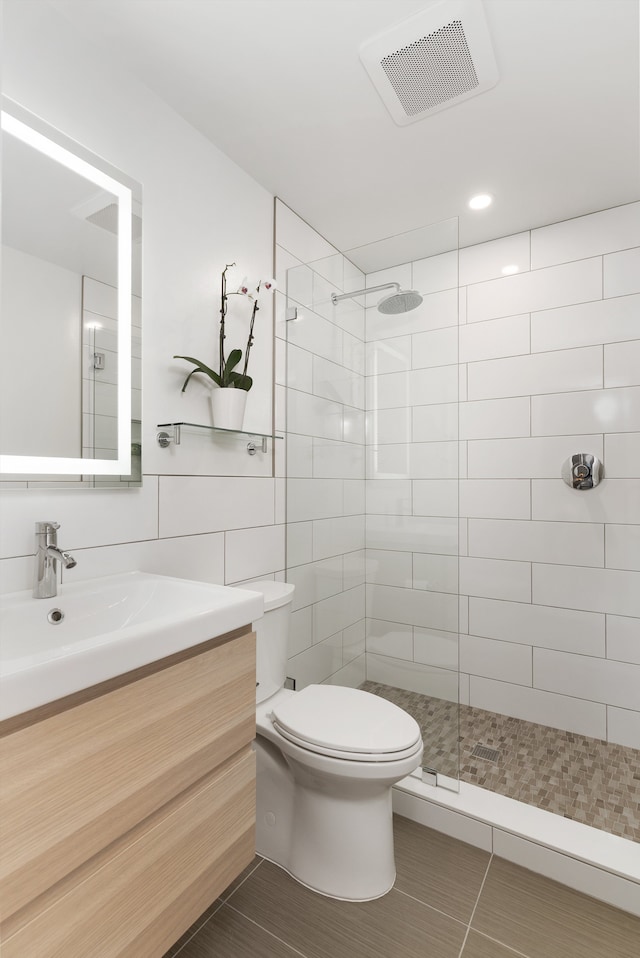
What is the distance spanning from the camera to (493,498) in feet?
7.92

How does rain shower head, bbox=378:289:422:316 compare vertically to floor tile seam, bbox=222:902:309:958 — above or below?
above

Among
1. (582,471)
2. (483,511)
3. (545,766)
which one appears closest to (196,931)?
(545,766)

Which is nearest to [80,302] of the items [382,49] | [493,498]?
[382,49]

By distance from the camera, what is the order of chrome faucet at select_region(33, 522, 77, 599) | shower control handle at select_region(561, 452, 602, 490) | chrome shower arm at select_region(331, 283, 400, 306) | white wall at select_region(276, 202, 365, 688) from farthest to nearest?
shower control handle at select_region(561, 452, 602, 490), white wall at select_region(276, 202, 365, 688), chrome shower arm at select_region(331, 283, 400, 306), chrome faucet at select_region(33, 522, 77, 599)

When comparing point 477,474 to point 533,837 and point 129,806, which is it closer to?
point 533,837

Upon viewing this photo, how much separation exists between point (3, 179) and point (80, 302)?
30 centimetres

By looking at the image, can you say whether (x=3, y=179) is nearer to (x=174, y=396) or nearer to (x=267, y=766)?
(x=174, y=396)

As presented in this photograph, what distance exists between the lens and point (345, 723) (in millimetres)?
1427

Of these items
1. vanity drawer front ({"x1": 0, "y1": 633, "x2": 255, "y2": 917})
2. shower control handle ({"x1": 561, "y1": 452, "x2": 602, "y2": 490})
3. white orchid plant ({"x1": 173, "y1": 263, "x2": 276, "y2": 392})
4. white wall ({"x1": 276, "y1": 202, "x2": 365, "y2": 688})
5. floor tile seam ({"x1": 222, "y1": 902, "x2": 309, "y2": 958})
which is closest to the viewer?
vanity drawer front ({"x1": 0, "y1": 633, "x2": 255, "y2": 917})

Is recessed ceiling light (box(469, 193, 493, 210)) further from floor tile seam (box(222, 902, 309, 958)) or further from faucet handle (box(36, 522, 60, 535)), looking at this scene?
floor tile seam (box(222, 902, 309, 958))

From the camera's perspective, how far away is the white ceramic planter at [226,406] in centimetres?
165

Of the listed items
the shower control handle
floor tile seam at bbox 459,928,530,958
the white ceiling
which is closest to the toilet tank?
floor tile seam at bbox 459,928,530,958

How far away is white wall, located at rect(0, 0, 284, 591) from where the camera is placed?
1191mm

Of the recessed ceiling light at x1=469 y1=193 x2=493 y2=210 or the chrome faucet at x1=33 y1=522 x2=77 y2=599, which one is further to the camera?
the recessed ceiling light at x1=469 y1=193 x2=493 y2=210
